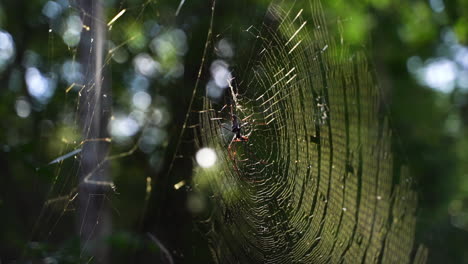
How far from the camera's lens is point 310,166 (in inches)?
73.6

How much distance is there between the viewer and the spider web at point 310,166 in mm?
1771

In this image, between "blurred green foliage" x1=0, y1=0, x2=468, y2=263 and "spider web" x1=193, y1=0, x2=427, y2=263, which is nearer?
"spider web" x1=193, y1=0, x2=427, y2=263

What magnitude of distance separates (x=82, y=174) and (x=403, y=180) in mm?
1179

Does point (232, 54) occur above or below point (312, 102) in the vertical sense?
above

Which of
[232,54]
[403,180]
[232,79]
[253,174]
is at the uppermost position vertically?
[232,54]

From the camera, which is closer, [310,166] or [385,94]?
[310,166]

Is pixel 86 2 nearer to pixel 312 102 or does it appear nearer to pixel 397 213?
pixel 312 102

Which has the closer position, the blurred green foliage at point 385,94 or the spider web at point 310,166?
the spider web at point 310,166

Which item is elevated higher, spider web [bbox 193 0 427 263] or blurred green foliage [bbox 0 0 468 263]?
blurred green foliage [bbox 0 0 468 263]

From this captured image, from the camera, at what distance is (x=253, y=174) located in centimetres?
217

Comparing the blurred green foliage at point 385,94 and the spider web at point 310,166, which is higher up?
the blurred green foliage at point 385,94

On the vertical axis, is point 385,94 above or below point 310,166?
above

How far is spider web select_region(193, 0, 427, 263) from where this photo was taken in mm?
1771

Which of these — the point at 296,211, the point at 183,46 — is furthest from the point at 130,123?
the point at 296,211
